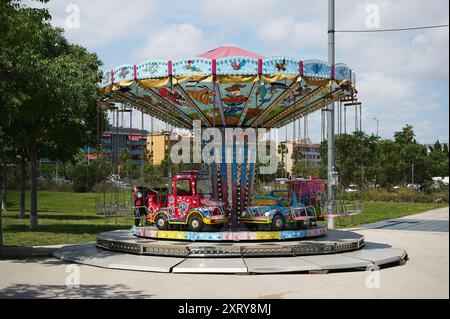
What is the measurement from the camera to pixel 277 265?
37.4 feet

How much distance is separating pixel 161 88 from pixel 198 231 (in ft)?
12.6

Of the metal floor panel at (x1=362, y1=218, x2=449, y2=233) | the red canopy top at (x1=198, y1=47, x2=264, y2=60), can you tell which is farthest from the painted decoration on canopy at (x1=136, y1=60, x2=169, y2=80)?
the metal floor panel at (x1=362, y1=218, x2=449, y2=233)

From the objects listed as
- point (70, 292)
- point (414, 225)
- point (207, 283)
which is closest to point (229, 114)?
point (207, 283)

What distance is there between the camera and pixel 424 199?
46094 mm

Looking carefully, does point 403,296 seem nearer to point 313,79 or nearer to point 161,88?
point 313,79

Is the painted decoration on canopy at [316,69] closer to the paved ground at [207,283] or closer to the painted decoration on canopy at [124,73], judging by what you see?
the painted decoration on canopy at [124,73]

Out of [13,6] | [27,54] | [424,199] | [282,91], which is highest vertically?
[13,6]


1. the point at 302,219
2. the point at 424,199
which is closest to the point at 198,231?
the point at 302,219

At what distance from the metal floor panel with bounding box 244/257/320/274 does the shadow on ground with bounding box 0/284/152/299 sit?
9.26ft

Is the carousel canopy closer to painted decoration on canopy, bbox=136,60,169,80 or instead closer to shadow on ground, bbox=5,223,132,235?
painted decoration on canopy, bbox=136,60,169,80

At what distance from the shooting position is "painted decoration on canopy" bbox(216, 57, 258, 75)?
12.0 metres

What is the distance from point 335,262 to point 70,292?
5.71 m

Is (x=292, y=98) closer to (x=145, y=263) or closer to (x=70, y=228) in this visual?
(x=145, y=263)

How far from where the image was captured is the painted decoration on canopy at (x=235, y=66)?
11984 millimetres
